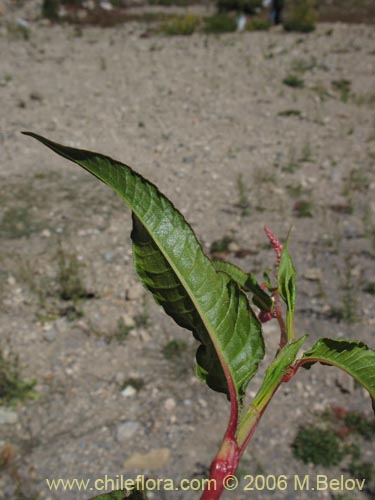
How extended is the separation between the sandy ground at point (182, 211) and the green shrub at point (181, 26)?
206 centimetres

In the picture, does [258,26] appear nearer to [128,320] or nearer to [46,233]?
[46,233]

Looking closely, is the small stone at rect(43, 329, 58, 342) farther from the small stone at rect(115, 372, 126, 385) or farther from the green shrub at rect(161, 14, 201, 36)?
the green shrub at rect(161, 14, 201, 36)

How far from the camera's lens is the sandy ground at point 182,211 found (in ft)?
9.55

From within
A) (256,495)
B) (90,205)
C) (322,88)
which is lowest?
(256,495)

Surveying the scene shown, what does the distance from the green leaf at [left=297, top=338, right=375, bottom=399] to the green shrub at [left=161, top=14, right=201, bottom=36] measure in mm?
10754

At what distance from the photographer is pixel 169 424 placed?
298 centimetres

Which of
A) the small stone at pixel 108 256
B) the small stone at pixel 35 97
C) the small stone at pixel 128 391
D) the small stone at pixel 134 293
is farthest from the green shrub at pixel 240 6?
the small stone at pixel 128 391

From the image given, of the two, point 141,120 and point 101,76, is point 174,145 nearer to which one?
point 141,120

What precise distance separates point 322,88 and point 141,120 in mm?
2465

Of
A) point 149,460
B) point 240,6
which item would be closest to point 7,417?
point 149,460

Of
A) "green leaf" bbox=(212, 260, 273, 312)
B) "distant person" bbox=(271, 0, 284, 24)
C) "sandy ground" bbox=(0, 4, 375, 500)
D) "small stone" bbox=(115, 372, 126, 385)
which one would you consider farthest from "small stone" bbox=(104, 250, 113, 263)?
"distant person" bbox=(271, 0, 284, 24)

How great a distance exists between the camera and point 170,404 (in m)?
3.08

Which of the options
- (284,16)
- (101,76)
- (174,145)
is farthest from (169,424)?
(284,16)

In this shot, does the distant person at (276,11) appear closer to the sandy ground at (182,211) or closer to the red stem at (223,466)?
the sandy ground at (182,211)
